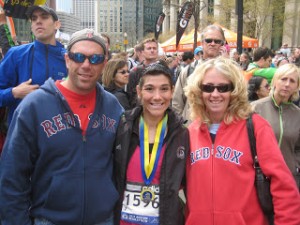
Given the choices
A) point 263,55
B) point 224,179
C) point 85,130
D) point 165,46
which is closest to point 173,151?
point 224,179

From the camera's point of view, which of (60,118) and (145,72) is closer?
(60,118)

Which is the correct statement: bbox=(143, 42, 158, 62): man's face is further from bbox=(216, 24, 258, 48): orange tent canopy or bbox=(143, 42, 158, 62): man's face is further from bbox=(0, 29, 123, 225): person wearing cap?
bbox=(216, 24, 258, 48): orange tent canopy

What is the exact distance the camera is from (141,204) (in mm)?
2586

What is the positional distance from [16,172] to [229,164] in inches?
55.3

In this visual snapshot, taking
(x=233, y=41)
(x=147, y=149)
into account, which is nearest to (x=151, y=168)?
(x=147, y=149)

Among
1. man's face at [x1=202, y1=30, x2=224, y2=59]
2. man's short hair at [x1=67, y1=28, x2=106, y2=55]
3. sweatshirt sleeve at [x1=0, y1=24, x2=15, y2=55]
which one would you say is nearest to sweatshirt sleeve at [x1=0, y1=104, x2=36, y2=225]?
man's short hair at [x1=67, y1=28, x2=106, y2=55]

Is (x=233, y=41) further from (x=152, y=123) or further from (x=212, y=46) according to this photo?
(x=152, y=123)

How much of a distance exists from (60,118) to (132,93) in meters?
2.97

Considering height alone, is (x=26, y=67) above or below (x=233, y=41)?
below

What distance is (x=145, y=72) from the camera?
2832 millimetres

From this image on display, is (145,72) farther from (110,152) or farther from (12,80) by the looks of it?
(12,80)

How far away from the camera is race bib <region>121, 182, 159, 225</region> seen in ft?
8.41

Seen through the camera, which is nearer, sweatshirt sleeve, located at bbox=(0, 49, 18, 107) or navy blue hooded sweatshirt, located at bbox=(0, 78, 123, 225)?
navy blue hooded sweatshirt, located at bbox=(0, 78, 123, 225)

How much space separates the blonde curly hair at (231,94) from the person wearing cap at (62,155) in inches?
29.9
